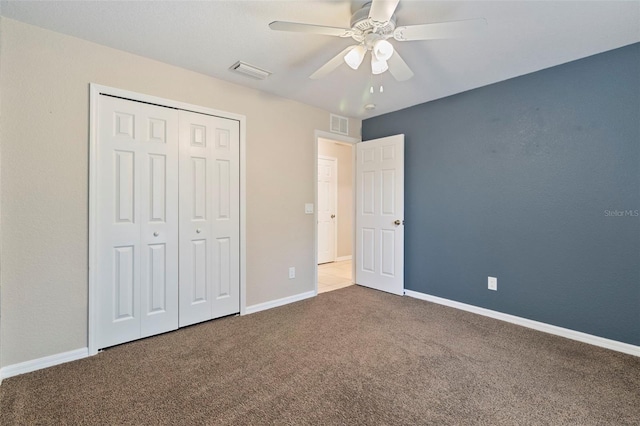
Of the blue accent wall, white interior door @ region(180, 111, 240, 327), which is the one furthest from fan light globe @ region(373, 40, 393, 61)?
the blue accent wall

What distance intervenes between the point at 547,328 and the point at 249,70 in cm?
359

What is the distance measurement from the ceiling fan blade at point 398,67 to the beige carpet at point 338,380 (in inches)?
83.2

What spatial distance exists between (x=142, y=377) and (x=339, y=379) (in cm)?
131

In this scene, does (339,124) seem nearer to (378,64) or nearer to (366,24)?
(378,64)

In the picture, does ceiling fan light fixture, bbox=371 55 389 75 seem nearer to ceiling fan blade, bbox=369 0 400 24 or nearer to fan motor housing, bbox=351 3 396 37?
fan motor housing, bbox=351 3 396 37

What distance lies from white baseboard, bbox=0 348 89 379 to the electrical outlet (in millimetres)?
3647

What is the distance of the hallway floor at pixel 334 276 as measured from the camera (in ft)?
13.8

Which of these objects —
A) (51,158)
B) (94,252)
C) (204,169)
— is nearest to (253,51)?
(204,169)

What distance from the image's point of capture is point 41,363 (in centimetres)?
206

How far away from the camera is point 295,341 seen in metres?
2.47

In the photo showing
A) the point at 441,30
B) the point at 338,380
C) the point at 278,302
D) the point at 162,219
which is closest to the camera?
the point at 441,30

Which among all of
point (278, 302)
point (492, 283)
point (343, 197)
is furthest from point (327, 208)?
point (492, 283)

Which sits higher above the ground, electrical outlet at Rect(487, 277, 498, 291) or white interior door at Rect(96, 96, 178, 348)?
white interior door at Rect(96, 96, 178, 348)

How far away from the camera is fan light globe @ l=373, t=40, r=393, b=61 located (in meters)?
1.81
